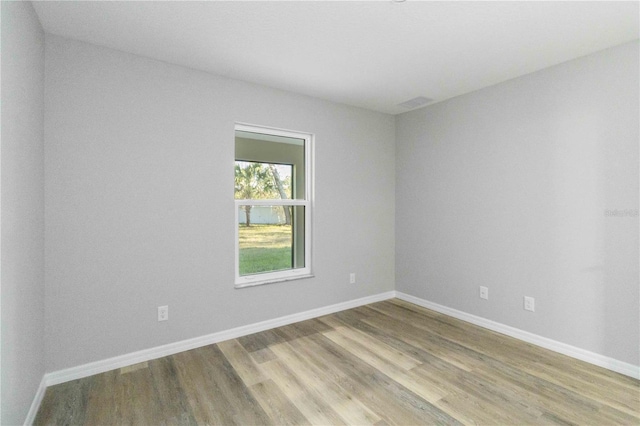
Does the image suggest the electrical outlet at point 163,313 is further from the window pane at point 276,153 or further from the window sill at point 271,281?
the window pane at point 276,153

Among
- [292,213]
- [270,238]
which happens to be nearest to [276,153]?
[292,213]

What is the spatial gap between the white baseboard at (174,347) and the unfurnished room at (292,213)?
0.05 feet

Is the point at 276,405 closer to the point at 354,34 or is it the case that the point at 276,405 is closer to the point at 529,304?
the point at 529,304

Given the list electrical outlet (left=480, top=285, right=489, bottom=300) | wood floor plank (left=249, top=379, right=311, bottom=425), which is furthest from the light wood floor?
electrical outlet (left=480, top=285, right=489, bottom=300)

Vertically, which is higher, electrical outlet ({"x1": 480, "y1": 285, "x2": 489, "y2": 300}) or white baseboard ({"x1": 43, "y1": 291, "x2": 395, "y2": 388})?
electrical outlet ({"x1": 480, "y1": 285, "x2": 489, "y2": 300})

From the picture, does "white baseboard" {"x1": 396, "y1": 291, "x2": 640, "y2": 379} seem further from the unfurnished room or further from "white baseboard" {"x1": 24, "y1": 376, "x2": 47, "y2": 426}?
"white baseboard" {"x1": 24, "y1": 376, "x2": 47, "y2": 426}

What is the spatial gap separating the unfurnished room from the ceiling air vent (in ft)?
0.15

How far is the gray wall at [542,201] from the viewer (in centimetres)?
244

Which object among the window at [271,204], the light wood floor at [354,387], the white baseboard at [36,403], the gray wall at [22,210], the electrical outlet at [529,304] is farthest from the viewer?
the window at [271,204]

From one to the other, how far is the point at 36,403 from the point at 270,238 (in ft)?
7.07

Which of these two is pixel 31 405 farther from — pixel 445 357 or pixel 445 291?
pixel 445 291

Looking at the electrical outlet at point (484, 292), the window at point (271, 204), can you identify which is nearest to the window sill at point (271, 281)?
the window at point (271, 204)

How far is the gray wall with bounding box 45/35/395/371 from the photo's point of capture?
7.63 feet

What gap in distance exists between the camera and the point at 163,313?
2719 millimetres
